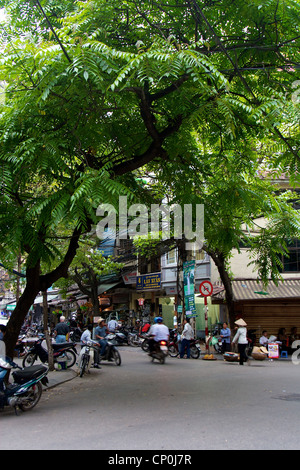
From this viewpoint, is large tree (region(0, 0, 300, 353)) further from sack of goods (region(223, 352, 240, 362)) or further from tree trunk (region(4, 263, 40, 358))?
sack of goods (region(223, 352, 240, 362))

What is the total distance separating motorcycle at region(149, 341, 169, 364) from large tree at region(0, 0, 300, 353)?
7732 mm

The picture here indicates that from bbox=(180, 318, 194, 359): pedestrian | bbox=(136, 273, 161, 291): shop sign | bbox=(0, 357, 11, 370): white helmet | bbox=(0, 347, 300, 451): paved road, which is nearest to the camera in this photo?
bbox=(0, 347, 300, 451): paved road

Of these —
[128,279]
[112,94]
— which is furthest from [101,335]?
[128,279]

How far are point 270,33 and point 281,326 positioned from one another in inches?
647

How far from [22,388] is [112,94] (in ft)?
16.7

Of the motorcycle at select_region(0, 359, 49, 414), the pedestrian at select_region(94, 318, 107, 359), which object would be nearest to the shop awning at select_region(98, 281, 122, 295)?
the pedestrian at select_region(94, 318, 107, 359)

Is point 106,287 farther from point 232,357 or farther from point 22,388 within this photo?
point 22,388

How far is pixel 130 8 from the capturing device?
7.71m

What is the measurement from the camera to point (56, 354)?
552 inches

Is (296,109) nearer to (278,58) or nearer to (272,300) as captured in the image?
(278,58)

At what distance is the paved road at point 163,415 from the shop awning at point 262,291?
8.16m

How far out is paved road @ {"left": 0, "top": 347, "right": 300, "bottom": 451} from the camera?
5453 mm

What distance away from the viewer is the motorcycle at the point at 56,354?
13211mm

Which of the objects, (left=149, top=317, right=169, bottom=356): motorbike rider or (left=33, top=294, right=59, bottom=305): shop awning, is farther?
(left=33, top=294, right=59, bottom=305): shop awning
